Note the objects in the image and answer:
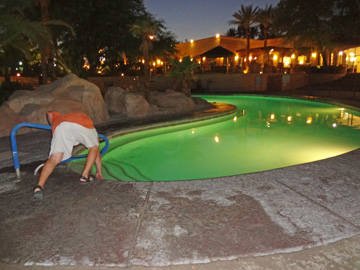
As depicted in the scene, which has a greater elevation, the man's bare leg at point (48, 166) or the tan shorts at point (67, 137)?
the tan shorts at point (67, 137)

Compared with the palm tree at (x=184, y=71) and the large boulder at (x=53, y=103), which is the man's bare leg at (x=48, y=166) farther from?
the palm tree at (x=184, y=71)

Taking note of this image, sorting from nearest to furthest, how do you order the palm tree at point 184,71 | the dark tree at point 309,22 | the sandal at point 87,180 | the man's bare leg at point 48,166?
the man's bare leg at point 48,166, the sandal at point 87,180, the palm tree at point 184,71, the dark tree at point 309,22

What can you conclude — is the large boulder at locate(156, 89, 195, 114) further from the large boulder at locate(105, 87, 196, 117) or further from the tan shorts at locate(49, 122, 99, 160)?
the tan shorts at locate(49, 122, 99, 160)

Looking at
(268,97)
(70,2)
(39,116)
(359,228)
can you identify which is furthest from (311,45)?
(359,228)

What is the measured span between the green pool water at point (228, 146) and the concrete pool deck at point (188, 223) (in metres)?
2.48

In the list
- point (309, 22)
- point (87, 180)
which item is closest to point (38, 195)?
point (87, 180)

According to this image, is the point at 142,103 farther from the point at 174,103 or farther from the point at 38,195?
the point at 38,195

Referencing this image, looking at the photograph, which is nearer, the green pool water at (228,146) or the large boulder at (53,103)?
the green pool water at (228,146)

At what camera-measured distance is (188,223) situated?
3.26 meters

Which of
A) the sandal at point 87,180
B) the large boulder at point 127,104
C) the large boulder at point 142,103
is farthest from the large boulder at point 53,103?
the sandal at point 87,180

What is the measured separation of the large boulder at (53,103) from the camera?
9.30m

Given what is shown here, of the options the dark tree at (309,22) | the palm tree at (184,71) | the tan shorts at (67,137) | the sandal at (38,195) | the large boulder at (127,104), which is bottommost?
the sandal at (38,195)

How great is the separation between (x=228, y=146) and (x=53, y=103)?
6.09 meters

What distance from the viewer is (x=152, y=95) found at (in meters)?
17.4
